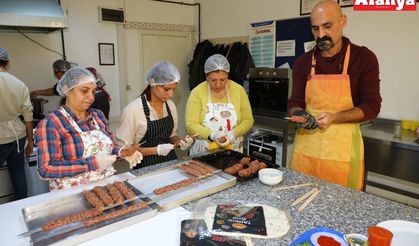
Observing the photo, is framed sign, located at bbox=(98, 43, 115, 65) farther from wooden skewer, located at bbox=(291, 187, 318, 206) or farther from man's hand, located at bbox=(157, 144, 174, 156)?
wooden skewer, located at bbox=(291, 187, 318, 206)

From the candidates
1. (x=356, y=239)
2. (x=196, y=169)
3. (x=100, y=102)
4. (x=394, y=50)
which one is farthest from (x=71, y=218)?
(x=394, y=50)

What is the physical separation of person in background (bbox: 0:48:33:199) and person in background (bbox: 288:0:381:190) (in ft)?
9.05

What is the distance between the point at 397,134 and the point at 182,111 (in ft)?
12.2

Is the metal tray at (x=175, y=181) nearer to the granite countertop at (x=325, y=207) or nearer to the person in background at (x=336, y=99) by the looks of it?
the granite countertop at (x=325, y=207)

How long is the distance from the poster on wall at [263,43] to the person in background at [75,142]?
3.14m

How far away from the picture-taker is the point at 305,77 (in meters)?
2.17

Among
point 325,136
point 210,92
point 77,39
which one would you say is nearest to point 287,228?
point 325,136

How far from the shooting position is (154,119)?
2.29 metres

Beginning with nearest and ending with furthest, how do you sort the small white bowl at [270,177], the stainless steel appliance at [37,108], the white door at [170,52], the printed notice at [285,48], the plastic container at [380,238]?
the plastic container at [380,238] → the small white bowl at [270,177] → the stainless steel appliance at [37,108] → the printed notice at [285,48] → the white door at [170,52]

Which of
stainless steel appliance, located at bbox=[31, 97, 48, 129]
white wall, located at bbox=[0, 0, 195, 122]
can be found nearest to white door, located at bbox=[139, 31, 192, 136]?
white wall, located at bbox=[0, 0, 195, 122]

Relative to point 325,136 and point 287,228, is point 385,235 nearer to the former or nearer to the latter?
point 287,228

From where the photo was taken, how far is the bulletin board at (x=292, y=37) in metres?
3.89

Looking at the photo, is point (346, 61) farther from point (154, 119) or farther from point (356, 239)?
point (154, 119)

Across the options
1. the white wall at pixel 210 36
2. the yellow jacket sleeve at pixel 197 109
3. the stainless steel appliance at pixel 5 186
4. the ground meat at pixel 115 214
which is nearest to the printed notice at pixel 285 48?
the white wall at pixel 210 36
